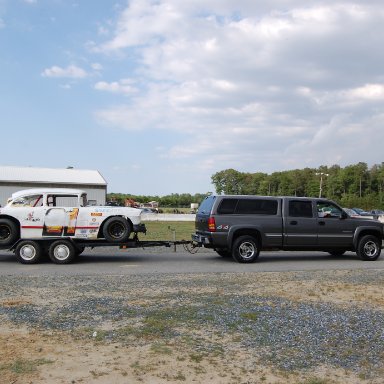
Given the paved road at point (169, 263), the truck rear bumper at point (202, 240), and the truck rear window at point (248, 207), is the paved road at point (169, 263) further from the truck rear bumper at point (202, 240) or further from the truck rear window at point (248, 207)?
the truck rear window at point (248, 207)

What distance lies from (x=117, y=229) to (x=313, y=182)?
387 feet

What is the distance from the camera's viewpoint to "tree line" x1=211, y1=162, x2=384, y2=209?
122500 mm

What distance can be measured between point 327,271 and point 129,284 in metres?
5.37

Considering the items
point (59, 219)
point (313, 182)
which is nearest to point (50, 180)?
point (59, 219)

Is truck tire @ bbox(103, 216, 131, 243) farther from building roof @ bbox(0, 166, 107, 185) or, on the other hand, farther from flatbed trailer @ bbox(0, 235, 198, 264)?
building roof @ bbox(0, 166, 107, 185)

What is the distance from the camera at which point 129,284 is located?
9.91 metres

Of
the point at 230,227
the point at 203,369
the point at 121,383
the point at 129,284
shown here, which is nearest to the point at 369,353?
the point at 203,369

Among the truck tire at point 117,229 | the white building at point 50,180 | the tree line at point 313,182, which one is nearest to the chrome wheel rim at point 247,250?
the truck tire at point 117,229

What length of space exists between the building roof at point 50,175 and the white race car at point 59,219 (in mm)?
41466

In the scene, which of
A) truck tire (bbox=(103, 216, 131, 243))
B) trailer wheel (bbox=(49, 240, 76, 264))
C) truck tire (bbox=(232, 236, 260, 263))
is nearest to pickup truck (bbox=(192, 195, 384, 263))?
truck tire (bbox=(232, 236, 260, 263))

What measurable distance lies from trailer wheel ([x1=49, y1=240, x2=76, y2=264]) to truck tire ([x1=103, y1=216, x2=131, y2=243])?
106 cm

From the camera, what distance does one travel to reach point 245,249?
14.3 meters

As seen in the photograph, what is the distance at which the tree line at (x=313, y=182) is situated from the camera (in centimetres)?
12250

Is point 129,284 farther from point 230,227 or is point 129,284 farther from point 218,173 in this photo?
point 218,173
